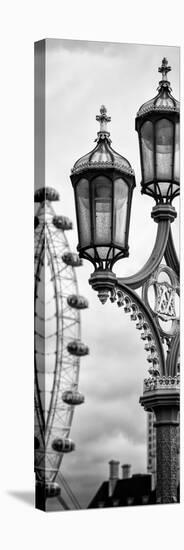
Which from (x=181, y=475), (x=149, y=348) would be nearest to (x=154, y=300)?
(x=149, y=348)

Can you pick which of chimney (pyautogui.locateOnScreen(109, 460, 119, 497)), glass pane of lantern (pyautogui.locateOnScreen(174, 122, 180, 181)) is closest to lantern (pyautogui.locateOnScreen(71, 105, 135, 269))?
glass pane of lantern (pyautogui.locateOnScreen(174, 122, 180, 181))

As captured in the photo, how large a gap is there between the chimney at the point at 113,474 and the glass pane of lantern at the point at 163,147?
10.1ft

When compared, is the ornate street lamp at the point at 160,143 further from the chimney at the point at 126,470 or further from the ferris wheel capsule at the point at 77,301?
the chimney at the point at 126,470

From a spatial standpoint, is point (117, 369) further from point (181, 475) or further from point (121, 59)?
Result: point (121, 59)

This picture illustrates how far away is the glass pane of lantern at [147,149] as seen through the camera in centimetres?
1941

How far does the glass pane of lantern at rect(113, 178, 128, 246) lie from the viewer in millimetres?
19172

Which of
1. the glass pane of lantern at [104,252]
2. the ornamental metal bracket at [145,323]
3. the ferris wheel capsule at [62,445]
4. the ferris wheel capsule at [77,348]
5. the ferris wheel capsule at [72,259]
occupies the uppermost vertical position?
the glass pane of lantern at [104,252]

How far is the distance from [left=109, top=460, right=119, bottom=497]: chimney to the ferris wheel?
488 mm

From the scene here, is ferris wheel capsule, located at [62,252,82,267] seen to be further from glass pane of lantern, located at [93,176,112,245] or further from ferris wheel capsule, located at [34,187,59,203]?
ferris wheel capsule, located at [34,187,59,203]

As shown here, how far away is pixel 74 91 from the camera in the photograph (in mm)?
18562

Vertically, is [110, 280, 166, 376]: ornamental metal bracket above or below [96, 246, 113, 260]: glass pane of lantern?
below

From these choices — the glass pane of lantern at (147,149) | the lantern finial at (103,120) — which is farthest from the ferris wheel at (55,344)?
the glass pane of lantern at (147,149)

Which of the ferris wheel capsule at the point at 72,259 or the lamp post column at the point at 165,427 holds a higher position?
the ferris wheel capsule at the point at 72,259

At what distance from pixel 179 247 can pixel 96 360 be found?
1.77 meters
